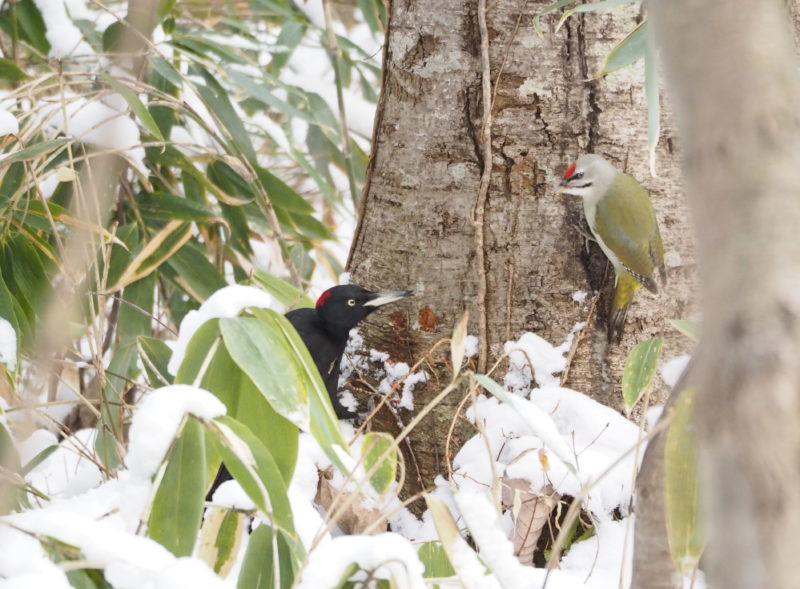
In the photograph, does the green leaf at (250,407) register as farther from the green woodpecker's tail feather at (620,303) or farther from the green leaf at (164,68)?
the green leaf at (164,68)

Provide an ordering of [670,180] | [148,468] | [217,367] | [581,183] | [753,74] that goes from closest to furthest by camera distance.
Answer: [753,74]
[148,468]
[217,367]
[581,183]
[670,180]

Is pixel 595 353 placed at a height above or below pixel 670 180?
below

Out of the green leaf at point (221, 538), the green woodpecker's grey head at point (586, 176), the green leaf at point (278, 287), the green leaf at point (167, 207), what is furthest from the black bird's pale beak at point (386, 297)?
the green leaf at point (221, 538)

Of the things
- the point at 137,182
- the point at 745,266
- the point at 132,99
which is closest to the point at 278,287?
the point at 132,99

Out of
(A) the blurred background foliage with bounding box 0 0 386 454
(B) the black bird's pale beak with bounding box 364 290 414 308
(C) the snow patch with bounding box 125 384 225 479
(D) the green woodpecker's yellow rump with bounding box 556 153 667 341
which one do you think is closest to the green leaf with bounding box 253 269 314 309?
(A) the blurred background foliage with bounding box 0 0 386 454

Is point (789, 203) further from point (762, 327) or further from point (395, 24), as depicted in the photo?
point (395, 24)

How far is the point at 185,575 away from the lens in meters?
0.93

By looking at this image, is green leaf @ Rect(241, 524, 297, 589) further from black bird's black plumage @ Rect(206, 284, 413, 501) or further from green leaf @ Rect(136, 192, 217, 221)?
green leaf @ Rect(136, 192, 217, 221)

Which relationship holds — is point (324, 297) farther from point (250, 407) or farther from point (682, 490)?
point (682, 490)

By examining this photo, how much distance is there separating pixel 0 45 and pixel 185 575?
107 inches

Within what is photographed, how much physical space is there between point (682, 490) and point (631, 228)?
37.0 inches

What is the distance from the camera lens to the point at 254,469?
1069 millimetres

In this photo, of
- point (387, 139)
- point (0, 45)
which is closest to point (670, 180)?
point (387, 139)

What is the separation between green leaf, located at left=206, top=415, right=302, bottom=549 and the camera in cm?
106
